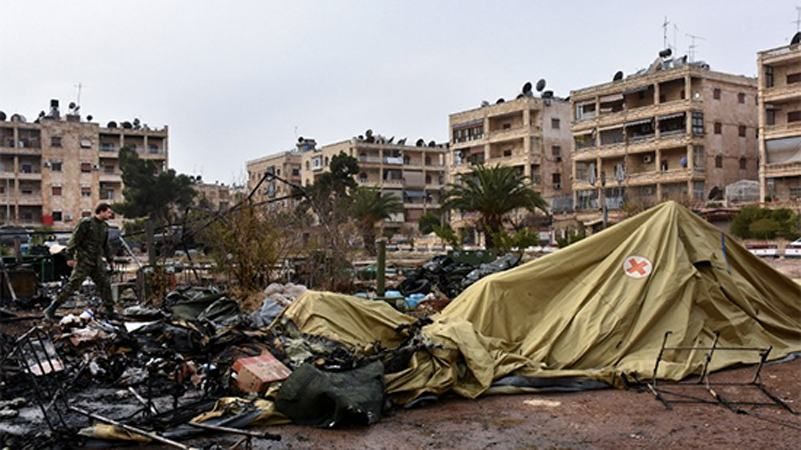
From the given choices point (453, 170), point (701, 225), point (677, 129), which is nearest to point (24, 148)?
point (453, 170)

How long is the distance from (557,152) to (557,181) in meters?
2.42

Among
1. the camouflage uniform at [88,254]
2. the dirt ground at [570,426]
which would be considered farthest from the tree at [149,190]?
the dirt ground at [570,426]

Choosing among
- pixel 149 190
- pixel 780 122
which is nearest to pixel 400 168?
pixel 149 190

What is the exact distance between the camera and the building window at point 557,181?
61.8 meters

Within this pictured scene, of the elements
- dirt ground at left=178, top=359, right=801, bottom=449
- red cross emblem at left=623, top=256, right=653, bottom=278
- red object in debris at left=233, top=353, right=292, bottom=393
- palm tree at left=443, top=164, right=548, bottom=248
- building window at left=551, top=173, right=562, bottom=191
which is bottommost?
dirt ground at left=178, top=359, right=801, bottom=449

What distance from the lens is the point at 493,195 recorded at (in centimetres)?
3541

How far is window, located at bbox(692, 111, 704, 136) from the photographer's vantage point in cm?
4866

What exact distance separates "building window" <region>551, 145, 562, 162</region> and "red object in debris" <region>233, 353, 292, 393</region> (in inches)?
2234

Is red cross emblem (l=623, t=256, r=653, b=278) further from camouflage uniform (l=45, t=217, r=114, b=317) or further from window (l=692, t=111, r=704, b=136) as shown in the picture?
window (l=692, t=111, r=704, b=136)

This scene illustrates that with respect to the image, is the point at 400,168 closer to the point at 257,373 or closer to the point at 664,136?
the point at 664,136

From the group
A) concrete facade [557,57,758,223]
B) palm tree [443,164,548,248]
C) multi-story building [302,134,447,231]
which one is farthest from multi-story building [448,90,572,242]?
palm tree [443,164,548,248]

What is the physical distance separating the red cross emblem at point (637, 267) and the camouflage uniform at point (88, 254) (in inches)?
289

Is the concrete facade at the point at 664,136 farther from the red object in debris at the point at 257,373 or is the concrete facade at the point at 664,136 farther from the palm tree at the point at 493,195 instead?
the red object in debris at the point at 257,373

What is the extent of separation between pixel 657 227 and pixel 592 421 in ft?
12.0
